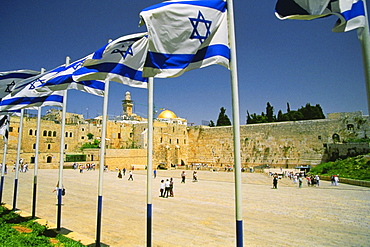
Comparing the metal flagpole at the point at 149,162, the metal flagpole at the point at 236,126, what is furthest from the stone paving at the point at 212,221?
the metal flagpole at the point at 236,126

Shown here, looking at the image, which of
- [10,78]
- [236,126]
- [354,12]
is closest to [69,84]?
[236,126]

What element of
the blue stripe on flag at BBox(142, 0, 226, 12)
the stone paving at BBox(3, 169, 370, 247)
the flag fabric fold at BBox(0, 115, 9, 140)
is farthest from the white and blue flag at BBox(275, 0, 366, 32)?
the flag fabric fold at BBox(0, 115, 9, 140)

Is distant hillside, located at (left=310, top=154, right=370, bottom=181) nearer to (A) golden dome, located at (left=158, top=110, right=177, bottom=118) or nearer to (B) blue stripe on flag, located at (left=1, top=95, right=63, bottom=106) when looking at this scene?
(B) blue stripe on flag, located at (left=1, top=95, right=63, bottom=106)

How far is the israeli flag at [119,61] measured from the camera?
4305 millimetres

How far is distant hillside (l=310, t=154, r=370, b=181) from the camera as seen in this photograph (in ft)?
59.9

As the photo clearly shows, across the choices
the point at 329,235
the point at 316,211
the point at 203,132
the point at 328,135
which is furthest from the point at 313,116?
the point at 329,235

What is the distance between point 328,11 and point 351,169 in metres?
21.4

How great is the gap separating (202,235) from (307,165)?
86.7ft

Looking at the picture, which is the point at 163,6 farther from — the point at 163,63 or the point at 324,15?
the point at 324,15

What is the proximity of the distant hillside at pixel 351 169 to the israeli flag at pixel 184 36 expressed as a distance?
713 inches

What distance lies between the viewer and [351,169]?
20.0 metres

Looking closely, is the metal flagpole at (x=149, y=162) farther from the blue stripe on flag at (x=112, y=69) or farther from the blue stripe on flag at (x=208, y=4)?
the blue stripe on flag at (x=208, y=4)

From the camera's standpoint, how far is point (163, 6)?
3.11m

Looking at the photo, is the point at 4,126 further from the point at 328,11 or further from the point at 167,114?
the point at 167,114
